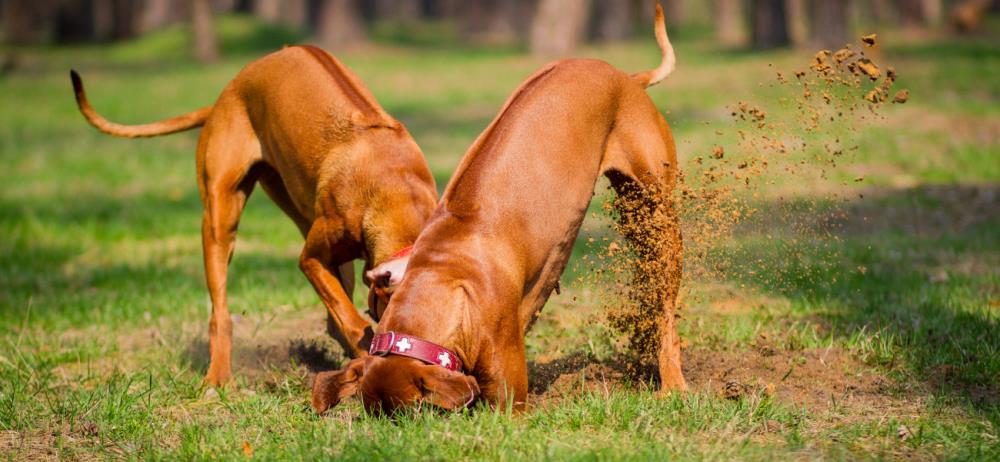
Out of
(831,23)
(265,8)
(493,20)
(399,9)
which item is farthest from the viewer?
(399,9)

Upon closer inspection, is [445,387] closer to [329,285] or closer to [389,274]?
[389,274]

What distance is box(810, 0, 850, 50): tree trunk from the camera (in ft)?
68.6

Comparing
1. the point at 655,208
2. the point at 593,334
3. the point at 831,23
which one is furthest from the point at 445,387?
the point at 831,23

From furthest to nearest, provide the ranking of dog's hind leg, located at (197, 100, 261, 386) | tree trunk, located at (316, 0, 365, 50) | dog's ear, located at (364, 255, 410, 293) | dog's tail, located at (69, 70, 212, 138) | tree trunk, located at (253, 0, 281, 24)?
tree trunk, located at (253, 0, 281, 24) → tree trunk, located at (316, 0, 365, 50) → dog's tail, located at (69, 70, 212, 138) → dog's hind leg, located at (197, 100, 261, 386) → dog's ear, located at (364, 255, 410, 293)

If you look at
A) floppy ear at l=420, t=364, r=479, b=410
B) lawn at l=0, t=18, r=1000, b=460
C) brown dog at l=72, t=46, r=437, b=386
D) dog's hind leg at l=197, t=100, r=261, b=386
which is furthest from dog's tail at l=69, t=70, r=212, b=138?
floppy ear at l=420, t=364, r=479, b=410

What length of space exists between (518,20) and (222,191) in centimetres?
4853

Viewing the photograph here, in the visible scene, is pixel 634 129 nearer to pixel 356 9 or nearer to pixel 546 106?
pixel 546 106

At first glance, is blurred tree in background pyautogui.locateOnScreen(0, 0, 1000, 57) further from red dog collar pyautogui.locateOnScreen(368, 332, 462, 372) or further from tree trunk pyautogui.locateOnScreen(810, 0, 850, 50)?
red dog collar pyautogui.locateOnScreen(368, 332, 462, 372)

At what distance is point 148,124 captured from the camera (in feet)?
21.7

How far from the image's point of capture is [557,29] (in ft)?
95.0

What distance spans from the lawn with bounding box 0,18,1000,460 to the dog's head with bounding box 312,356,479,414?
0.08 metres

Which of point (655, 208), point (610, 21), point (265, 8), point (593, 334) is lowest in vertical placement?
point (265, 8)

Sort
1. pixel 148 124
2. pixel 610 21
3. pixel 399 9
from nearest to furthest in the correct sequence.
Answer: pixel 148 124 < pixel 610 21 < pixel 399 9

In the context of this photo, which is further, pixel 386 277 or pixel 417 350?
pixel 386 277
